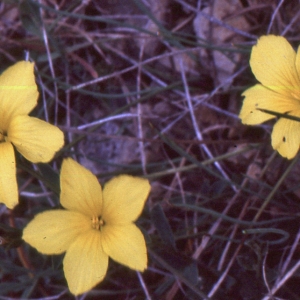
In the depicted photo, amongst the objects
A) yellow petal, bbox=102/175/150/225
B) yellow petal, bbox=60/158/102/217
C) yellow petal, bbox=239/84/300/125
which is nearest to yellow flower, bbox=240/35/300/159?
yellow petal, bbox=239/84/300/125

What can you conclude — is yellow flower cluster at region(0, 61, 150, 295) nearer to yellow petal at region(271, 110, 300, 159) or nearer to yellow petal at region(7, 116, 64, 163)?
yellow petal at region(7, 116, 64, 163)

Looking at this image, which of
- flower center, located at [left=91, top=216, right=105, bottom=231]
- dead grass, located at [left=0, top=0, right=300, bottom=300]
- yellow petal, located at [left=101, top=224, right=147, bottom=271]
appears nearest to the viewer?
yellow petal, located at [left=101, top=224, right=147, bottom=271]

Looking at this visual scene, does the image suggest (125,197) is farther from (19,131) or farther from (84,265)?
(19,131)

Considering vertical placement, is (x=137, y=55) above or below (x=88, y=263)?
above

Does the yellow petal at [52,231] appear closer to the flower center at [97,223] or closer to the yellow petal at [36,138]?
the flower center at [97,223]

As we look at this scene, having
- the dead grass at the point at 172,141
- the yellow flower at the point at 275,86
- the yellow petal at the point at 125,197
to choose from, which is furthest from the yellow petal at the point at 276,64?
the yellow petal at the point at 125,197

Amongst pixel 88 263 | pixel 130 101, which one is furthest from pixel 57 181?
pixel 130 101

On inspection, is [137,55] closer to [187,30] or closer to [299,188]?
[187,30]
